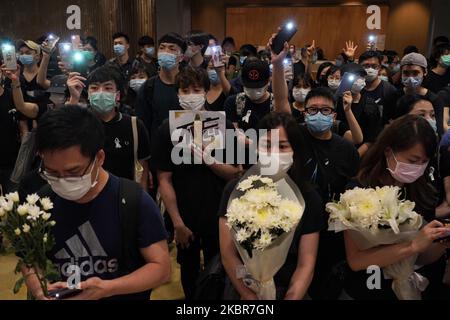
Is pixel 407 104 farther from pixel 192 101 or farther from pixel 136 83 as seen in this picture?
pixel 136 83

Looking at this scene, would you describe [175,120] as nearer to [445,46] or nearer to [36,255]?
[36,255]

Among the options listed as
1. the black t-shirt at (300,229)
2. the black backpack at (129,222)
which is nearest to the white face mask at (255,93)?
the black t-shirt at (300,229)

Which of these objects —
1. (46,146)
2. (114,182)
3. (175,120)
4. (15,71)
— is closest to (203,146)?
(175,120)

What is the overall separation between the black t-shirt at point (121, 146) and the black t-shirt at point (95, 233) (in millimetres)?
1126

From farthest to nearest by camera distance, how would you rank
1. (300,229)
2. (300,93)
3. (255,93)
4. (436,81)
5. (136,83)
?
(436,81) → (136,83) → (300,93) → (255,93) → (300,229)

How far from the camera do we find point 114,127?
111 inches

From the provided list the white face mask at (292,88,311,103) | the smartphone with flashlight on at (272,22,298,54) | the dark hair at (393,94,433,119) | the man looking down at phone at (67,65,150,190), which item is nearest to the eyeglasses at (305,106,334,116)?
the smartphone with flashlight on at (272,22,298,54)

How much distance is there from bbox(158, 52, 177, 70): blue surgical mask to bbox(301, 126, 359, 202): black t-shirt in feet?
5.57

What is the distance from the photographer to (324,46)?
11516mm

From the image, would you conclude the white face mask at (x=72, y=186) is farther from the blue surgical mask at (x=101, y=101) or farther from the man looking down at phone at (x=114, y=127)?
the blue surgical mask at (x=101, y=101)

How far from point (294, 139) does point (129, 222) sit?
897mm

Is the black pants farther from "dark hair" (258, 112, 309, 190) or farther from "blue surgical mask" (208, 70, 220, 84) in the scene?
"blue surgical mask" (208, 70, 220, 84)

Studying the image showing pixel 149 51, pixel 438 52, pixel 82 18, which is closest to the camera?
pixel 438 52

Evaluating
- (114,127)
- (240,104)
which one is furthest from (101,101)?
(240,104)
